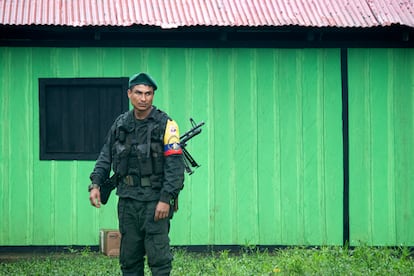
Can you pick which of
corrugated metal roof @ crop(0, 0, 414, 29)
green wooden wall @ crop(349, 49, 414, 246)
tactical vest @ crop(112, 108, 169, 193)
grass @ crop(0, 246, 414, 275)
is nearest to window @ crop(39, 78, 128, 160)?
corrugated metal roof @ crop(0, 0, 414, 29)

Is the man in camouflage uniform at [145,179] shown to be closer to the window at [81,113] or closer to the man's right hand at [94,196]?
the man's right hand at [94,196]

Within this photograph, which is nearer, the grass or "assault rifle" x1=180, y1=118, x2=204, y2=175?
"assault rifle" x1=180, y1=118, x2=204, y2=175

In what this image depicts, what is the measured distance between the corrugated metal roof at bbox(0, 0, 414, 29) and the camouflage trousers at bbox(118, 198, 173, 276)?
136 inches

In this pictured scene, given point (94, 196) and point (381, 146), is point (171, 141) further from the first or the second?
point (381, 146)

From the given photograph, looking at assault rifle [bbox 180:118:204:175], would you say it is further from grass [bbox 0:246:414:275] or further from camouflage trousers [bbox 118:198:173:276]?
grass [bbox 0:246:414:275]

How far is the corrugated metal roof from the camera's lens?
33.3 ft

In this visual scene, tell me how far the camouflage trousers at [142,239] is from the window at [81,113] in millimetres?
3659

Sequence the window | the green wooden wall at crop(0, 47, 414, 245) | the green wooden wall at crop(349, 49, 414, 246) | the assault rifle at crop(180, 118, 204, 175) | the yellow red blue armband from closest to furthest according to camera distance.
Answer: the yellow red blue armband, the assault rifle at crop(180, 118, 204, 175), the green wooden wall at crop(0, 47, 414, 245), the window, the green wooden wall at crop(349, 49, 414, 246)

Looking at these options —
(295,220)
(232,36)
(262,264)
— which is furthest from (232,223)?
(232,36)

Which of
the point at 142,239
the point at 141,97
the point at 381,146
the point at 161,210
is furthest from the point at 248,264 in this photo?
the point at 141,97

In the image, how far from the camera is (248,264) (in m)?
9.33

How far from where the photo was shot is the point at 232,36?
35.7 ft

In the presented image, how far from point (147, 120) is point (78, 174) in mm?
3693

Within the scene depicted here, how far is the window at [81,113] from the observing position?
10766 millimetres
